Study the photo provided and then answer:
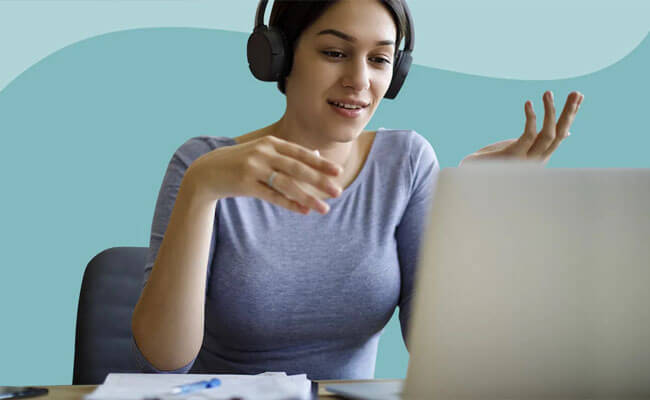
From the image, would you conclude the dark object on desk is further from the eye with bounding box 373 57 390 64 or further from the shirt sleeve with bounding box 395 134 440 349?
the eye with bounding box 373 57 390 64

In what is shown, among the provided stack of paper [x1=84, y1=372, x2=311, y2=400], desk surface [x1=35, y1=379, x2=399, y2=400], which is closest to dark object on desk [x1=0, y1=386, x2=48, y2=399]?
desk surface [x1=35, y1=379, x2=399, y2=400]

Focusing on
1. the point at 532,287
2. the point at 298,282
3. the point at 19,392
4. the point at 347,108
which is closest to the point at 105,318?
the point at 298,282

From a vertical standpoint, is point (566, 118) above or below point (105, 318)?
above

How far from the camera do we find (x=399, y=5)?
130 cm

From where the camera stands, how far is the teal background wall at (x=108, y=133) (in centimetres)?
220

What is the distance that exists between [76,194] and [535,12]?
190 centimetres

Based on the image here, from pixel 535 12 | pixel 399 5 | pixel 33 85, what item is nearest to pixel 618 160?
pixel 535 12

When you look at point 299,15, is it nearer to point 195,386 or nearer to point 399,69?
point 399,69

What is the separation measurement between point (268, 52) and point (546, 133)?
0.56 meters

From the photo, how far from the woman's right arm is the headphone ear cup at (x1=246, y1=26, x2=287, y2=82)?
0.39m

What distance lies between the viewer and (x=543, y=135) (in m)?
1.23

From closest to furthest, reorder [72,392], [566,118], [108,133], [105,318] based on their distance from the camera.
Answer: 1. [72,392]
2. [566,118]
3. [105,318]
4. [108,133]

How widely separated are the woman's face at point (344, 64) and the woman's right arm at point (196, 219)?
0.41 meters

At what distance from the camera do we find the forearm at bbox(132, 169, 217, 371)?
0.97m
